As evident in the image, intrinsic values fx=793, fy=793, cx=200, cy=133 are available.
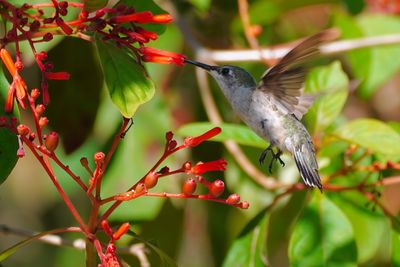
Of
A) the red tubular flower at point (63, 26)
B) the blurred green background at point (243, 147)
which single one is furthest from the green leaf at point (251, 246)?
the red tubular flower at point (63, 26)

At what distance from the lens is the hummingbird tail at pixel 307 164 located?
2.11 meters

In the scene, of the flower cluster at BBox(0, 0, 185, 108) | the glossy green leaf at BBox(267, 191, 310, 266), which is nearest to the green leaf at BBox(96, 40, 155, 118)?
the flower cluster at BBox(0, 0, 185, 108)

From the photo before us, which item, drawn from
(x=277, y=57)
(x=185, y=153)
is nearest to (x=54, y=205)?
(x=185, y=153)

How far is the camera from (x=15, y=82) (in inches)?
60.6

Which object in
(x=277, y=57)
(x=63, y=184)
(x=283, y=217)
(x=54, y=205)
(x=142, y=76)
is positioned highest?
(x=142, y=76)

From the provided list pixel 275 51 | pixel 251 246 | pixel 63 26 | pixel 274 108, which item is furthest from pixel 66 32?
pixel 275 51

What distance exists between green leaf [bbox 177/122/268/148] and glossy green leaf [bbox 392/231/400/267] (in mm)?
461

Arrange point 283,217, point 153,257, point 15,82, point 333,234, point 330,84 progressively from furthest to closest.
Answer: point 283,217 < point 330,84 < point 333,234 < point 153,257 < point 15,82

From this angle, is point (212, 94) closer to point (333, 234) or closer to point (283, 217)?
point (283, 217)

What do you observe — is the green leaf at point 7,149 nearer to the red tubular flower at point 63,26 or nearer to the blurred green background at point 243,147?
the red tubular flower at point 63,26

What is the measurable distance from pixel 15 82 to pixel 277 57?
1.51m

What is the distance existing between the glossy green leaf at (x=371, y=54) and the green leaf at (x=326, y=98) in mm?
706

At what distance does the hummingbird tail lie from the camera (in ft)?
6.92

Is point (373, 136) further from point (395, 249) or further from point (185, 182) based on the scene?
point (185, 182)
